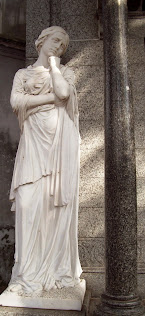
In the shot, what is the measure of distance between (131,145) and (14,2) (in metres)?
6.04

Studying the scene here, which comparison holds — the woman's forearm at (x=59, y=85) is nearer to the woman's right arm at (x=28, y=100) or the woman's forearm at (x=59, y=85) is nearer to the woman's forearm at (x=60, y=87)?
the woman's forearm at (x=60, y=87)

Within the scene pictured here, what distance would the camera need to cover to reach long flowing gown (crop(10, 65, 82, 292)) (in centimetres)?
367

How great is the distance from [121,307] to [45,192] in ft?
4.44

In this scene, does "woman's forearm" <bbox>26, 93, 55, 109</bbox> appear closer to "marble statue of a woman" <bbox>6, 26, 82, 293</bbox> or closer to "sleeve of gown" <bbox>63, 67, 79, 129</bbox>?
"marble statue of a woman" <bbox>6, 26, 82, 293</bbox>

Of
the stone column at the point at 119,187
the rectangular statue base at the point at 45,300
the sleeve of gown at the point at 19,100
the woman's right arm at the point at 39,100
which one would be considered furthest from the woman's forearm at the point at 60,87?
the rectangular statue base at the point at 45,300

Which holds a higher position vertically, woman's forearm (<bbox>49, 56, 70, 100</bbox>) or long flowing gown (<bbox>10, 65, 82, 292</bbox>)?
woman's forearm (<bbox>49, 56, 70, 100</bbox>)

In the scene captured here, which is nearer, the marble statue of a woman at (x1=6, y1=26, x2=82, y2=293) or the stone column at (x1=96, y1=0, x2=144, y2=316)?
the stone column at (x1=96, y1=0, x2=144, y2=316)

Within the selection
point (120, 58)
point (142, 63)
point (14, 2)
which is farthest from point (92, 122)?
point (14, 2)

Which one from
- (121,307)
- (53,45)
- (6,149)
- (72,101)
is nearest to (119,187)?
(121,307)

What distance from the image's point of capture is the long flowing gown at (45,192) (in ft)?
12.0

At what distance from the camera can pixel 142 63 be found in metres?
5.34

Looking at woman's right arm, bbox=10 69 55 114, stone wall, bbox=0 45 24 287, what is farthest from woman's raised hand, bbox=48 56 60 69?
stone wall, bbox=0 45 24 287

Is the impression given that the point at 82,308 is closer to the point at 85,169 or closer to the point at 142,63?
the point at 85,169

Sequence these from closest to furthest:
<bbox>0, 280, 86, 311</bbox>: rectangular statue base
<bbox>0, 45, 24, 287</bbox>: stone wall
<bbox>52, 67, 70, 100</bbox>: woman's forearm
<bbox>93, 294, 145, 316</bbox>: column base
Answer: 1. <bbox>93, 294, 145, 316</bbox>: column base
2. <bbox>0, 280, 86, 311</bbox>: rectangular statue base
3. <bbox>52, 67, 70, 100</bbox>: woman's forearm
4. <bbox>0, 45, 24, 287</bbox>: stone wall
